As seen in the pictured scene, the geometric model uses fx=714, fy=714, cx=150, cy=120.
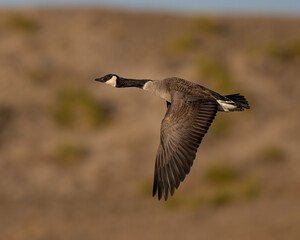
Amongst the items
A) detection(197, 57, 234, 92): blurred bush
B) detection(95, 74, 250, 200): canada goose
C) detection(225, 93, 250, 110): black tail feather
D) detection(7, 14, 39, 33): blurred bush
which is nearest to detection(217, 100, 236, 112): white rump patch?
detection(95, 74, 250, 200): canada goose

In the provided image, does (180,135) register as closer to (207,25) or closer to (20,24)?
(20,24)

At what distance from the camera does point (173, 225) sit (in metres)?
22.3

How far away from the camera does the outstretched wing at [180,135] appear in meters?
9.04

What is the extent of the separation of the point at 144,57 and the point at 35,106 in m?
6.38

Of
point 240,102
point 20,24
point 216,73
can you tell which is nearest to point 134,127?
point 216,73

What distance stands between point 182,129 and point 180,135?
0.09m

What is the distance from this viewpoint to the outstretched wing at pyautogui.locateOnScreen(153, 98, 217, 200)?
29.7ft

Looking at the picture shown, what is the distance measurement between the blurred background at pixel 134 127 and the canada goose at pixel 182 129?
11.3m

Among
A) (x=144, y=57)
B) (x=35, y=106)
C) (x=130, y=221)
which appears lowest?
(x=130, y=221)

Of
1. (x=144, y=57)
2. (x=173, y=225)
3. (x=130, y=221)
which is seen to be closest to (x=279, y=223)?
(x=173, y=225)

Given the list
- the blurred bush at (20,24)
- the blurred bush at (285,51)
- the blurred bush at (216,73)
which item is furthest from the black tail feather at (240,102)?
the blurred bush at (20,24)

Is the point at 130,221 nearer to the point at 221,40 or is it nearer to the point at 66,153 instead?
the point at 66,153

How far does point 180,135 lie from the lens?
9305 millimetres

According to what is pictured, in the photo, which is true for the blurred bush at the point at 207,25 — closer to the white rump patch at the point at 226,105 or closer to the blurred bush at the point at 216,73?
the blurred bush at the point at 216,73
